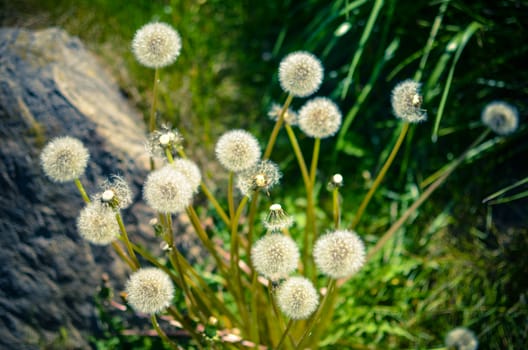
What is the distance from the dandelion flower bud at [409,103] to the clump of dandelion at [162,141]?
82 centimetres

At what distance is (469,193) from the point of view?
9.35 feet

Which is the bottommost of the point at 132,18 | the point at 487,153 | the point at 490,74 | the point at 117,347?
the point at 117,347

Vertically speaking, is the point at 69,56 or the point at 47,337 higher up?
the point at 69,56

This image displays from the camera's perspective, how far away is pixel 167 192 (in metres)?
1.54

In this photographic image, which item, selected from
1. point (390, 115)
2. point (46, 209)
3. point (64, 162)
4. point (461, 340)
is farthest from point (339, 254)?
point (390, 115)

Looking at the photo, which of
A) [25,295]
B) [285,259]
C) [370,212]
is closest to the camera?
[285,259]

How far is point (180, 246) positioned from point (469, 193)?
5.73ft

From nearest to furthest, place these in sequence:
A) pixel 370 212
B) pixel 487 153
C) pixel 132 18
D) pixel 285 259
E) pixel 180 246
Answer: pixel 285 259 < pixel 180 246 < pixel 487 153 < pixel 370 212 < pixel 132 18

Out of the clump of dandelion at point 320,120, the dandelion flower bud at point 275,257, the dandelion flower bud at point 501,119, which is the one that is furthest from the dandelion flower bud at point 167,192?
the dandelion flower bud at point 501,119

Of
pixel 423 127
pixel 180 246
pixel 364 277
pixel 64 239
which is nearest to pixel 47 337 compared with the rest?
pixel 64 239

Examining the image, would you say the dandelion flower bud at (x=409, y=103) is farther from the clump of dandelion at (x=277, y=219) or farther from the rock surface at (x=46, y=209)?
the rock surface at (x=46, y=209)

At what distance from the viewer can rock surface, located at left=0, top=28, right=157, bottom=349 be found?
7.41ft

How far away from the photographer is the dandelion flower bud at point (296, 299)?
5.09 ft

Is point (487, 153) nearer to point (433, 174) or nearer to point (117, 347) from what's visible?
point (433, 174)
